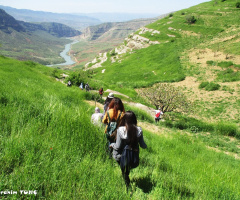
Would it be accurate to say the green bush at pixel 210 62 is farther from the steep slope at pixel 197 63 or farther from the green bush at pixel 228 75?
the green bush at pixel 228 75

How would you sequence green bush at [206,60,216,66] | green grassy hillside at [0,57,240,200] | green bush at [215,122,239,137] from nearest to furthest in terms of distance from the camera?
green grassy hillside at [0,57,240,200] < green bush at [215,122,239,137] < green bush at [206,60,216,66]

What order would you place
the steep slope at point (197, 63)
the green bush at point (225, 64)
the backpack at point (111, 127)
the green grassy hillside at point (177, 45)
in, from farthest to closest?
the green grassy hillside at point (177, 45)
the green bush at point (225, 64)
the steep slope at point (197, 63)
the backpack at point (111, 127)

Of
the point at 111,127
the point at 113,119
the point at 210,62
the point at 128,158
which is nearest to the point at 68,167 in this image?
the point at 128,158

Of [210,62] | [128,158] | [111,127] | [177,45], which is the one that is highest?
[177,45]

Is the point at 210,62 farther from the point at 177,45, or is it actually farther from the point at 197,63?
the point at 177,45

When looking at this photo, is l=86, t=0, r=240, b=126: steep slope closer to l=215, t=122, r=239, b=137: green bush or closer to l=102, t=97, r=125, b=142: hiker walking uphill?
l=215, t=122, r=239, b=137: green bush

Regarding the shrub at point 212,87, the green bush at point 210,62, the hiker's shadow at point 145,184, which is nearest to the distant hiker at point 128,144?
the hiker's shadow at point 145,184

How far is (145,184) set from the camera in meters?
3.45

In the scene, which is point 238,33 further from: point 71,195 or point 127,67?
point 71,195

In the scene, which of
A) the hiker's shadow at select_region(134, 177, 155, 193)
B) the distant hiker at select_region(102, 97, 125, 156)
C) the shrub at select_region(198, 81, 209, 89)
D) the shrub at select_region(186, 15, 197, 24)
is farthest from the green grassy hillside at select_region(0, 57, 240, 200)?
the shrub at select_region(186, 15, 197, 24)

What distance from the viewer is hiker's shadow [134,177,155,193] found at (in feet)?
10.8

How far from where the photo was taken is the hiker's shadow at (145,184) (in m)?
3.28

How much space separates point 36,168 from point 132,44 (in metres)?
77.9

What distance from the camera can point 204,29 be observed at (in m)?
55.6
